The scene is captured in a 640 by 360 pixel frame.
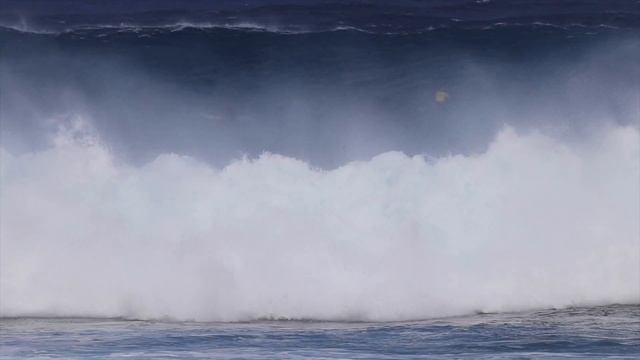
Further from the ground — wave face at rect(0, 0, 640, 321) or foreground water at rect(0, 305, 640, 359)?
wave face at rect(0, 0, 640, 321)

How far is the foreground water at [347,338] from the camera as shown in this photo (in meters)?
22.2

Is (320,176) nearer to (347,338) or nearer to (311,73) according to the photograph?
(311,73)

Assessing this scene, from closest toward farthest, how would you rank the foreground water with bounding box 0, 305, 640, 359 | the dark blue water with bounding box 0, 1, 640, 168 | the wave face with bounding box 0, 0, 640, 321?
the foreground water with bounding box 0, 305, 640, 359, the wave face with bounding box 0, 0, 640, 321, the dark blue water with bounding box 0, 1, 640, 168

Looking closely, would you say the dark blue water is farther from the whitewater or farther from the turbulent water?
the whitewater

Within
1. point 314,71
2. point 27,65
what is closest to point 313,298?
point 314,71

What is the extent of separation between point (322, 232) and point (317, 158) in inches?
79.0

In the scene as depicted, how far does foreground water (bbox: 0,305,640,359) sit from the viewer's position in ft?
72.7

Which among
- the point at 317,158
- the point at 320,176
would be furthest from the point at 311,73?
the point at 320,176

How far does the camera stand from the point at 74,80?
96.7 feet

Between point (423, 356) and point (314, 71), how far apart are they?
926 cm

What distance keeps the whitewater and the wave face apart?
34 millimetres

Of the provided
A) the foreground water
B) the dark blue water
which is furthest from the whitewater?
the dark blue water

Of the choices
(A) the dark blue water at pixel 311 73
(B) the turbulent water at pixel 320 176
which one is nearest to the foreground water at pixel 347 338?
(B) the turbulent water at pixel 320 176

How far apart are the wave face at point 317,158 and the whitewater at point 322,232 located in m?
0.03
